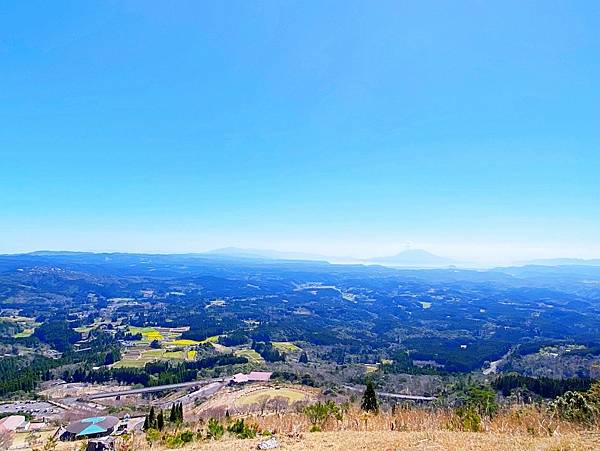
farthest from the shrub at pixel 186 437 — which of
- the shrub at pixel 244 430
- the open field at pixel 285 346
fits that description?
the open field at pixel 285 346

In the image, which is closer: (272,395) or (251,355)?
(272,395)

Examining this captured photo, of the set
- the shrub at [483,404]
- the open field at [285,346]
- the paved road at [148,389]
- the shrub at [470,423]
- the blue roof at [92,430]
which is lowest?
the open field at [285,346]

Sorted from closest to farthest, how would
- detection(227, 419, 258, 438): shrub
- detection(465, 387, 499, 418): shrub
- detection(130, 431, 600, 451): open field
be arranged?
detection(130, 431, 600, 451): open field → detection(227, 419, 258, 438): shrub → detection(465, 387, 499, 418): shrub

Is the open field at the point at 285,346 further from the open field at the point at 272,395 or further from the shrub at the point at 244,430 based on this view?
the shrub at the point at 244,430

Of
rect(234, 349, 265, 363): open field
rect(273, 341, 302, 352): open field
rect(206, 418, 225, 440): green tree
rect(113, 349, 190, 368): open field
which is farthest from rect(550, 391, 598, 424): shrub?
rect(273, 341, 302, 352): open field

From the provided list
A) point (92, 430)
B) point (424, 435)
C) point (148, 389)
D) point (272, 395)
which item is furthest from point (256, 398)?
point (424, 435)

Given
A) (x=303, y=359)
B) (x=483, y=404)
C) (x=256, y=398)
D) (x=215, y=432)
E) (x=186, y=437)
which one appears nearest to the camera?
(x=186, y=437)

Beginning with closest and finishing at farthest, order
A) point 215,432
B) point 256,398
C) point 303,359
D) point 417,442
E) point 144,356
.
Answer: point 417,442
point 215,432
point 256,398
point 144,356
point 303,359

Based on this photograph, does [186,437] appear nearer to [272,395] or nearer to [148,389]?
[272,395]

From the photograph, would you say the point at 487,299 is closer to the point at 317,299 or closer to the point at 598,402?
the point at 317,299

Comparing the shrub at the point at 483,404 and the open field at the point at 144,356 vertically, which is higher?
the shrub at the point at 483,404

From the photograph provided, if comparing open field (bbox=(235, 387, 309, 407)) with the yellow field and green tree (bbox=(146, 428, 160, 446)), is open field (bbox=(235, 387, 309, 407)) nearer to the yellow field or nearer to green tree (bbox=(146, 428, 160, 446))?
green tree (bbox=(146, 428, 160, 446))
